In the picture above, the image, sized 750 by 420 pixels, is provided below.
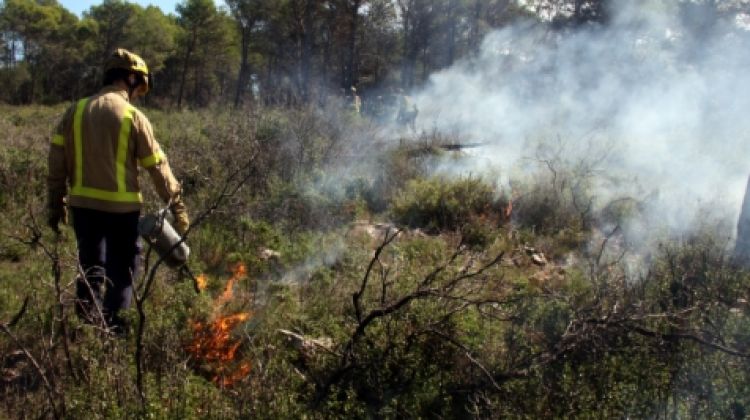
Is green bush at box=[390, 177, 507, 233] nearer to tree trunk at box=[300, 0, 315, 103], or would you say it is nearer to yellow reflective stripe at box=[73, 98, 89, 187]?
yellow reflective stripe at box=[73, 98, 89, 187]

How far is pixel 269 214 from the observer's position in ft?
16.5

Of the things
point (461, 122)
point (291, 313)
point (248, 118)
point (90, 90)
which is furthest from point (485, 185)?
point (90, 90)

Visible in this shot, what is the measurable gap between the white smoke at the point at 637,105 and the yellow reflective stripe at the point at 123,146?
5.21 meters

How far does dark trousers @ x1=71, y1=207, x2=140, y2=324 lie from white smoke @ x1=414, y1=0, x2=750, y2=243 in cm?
515

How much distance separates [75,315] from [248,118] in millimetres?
4313

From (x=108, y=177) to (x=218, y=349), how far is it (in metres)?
1.08

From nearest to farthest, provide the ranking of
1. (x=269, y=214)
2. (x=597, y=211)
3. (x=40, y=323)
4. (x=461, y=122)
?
(x=40, y=323), (x=269, y=214), (x=597, y=211), (x=461, y=122)

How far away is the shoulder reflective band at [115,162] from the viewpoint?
2803 mm

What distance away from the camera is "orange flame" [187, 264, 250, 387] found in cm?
266

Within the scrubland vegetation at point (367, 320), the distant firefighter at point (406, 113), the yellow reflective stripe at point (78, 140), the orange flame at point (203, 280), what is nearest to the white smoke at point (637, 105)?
the distant firefighter at point (406, 113)

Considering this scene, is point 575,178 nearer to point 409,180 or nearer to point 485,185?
point 485,185

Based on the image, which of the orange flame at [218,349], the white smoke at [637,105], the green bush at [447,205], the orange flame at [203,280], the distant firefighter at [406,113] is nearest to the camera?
the orange flame at [218,349]

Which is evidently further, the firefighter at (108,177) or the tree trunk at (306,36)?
the tree trunk at (306,36)

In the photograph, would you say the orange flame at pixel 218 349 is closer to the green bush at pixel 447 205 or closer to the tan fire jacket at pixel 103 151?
the tan fire jacket at pixel 103 151
